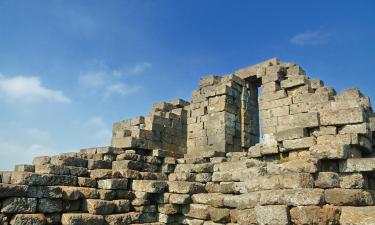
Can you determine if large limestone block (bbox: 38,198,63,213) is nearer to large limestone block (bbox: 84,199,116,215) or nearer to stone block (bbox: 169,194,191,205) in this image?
large limestone block (bbox: 84,199,116,215)

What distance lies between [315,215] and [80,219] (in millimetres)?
5126

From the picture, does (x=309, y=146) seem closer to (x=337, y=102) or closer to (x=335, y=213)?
(x=337, y=102)

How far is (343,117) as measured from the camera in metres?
8.45

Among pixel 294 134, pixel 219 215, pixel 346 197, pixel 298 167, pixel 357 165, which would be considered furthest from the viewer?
pixel 294 134

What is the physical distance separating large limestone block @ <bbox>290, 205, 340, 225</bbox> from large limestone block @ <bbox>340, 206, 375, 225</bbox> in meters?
0.12

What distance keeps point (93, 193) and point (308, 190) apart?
5383 millimetres

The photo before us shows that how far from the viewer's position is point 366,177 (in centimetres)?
763

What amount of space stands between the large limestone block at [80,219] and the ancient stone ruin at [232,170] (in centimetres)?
3

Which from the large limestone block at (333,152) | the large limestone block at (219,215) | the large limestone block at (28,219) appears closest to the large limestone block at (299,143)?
the large limestone block at (333,152)

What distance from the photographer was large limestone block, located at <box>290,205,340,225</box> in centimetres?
571

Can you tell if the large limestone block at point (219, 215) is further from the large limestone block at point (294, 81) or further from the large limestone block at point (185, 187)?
the large limestone block at point (294, 81)

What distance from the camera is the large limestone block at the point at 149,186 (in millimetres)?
9305

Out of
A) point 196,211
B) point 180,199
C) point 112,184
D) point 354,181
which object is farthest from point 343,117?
point 112,184

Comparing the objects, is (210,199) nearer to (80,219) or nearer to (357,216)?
(80,219)
